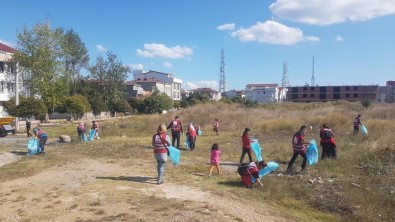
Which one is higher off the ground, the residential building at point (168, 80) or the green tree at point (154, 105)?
the residential building at point (168, 80)

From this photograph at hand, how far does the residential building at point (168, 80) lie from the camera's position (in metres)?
120

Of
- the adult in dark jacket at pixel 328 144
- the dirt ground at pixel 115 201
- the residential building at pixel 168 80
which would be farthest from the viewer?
the residential building at pixel 168 80

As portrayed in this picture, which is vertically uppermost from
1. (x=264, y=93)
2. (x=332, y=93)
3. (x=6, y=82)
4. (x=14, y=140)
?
(x=264, y=93)

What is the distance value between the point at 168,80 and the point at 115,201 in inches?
4493

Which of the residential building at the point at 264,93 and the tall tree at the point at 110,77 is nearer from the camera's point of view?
the tall tree at the point at 110,77

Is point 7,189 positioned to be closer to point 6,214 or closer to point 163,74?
point 6,214

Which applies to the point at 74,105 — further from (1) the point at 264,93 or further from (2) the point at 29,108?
(1) the point at 264,93

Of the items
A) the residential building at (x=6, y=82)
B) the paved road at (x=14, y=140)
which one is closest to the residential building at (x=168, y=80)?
the residential building at (x=6, y=82)

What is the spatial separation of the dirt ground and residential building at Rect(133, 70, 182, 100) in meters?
106

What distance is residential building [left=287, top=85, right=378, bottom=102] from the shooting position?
388 ft

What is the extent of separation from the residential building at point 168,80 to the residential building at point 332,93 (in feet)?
116

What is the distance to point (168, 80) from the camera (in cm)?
12238

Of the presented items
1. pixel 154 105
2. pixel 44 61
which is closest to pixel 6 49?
pixel 44 61

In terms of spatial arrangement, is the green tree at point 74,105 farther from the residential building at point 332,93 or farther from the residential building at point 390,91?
the residential building at point 390,91
